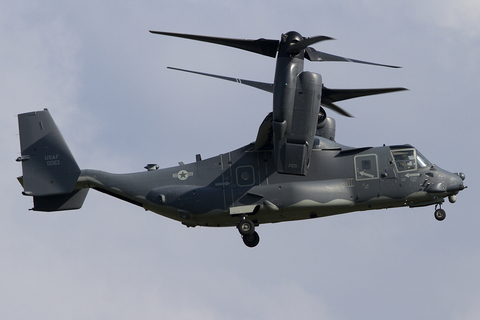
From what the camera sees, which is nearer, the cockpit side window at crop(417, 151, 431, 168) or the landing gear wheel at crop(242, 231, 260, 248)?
the cockpit side window at crop(417, 151, 431, 168)

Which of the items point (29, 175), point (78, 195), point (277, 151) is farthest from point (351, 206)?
point (29, 175)

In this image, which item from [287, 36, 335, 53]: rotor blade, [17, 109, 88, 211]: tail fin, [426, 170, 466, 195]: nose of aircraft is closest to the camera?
[287, 36, 335, 53]: rotor blade

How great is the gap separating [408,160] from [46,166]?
1179 centimetres

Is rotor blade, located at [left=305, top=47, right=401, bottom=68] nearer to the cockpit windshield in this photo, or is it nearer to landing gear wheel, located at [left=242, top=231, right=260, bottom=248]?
the cockpit windshield

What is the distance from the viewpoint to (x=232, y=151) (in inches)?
898

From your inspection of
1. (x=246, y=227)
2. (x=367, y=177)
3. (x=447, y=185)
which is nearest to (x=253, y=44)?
(x=367, y=177)

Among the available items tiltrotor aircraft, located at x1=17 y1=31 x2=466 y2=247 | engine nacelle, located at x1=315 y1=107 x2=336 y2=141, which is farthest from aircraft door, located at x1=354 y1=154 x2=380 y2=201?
engine nacelle, located at x1=315 y1=107 x2=336 y2=141

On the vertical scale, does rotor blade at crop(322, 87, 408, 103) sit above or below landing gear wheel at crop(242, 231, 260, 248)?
above

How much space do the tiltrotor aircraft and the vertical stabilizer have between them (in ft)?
0.11

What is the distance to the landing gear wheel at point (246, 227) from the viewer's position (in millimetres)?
22141

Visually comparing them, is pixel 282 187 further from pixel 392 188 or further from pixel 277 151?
pixel 392 188

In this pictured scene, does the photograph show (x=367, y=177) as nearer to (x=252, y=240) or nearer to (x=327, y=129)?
(x=327, y=129)

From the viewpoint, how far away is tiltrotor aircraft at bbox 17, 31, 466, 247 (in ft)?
72.2

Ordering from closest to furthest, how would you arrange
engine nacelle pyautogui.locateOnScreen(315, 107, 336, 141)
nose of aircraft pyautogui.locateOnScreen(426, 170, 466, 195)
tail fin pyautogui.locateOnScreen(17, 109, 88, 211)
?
nose of aircraft pyautogui.locateOnScreen(426, 170, 466, 195), tail fin pyautogui.locateOnScreen(17, 109, 88, 211), engine nacelle pyautogui.locateOnScreen(315, 107, 336, 141)
